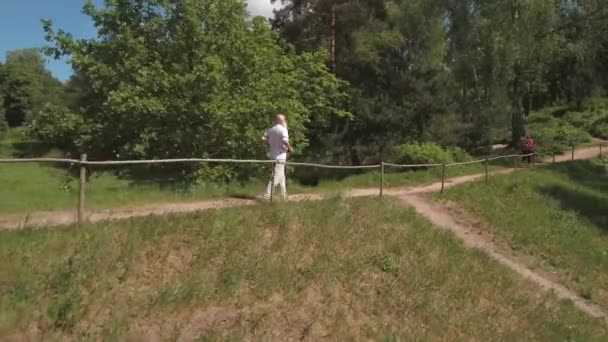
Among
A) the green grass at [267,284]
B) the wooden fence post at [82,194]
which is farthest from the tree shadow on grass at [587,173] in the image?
the wooden fence post at [82,194]

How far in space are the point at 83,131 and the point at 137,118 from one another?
252cm

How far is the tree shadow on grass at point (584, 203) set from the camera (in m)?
18.7

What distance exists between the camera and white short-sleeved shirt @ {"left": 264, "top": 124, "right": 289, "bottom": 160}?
12805 mm

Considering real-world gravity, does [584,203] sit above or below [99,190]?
below

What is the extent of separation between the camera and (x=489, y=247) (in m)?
15.0

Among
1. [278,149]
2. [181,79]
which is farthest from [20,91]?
[278,149]

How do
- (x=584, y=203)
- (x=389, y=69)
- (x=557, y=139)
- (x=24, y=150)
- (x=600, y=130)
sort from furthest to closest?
(x=24, y=150) < (x=600, y=130) < (x=557, y=139) < (x=389, y=69) < (x=584, y=203)

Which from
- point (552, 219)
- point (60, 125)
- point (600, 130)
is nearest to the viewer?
point (552, 219)

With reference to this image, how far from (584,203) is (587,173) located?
5615 millimetres

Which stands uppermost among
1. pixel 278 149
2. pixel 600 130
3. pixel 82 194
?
pixel 600 130

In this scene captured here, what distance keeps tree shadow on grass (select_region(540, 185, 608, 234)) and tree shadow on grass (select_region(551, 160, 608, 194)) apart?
192cm

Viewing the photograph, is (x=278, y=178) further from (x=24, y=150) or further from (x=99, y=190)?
(x=24, y=150)

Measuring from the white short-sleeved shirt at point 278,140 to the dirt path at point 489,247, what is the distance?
4171mm

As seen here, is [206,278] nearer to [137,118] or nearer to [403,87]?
[137,118]
